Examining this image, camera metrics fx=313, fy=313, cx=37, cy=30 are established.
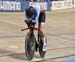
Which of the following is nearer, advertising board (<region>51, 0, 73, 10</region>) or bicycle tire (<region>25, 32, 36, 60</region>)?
bicycle tire (<region>25, 32, 36, 60</region>)

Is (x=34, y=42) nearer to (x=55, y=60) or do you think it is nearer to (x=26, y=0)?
(x=55, y=60)

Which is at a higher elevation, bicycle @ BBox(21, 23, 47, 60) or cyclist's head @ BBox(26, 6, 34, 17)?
cyclist's head @ BBox(26, 6, 34, 17)

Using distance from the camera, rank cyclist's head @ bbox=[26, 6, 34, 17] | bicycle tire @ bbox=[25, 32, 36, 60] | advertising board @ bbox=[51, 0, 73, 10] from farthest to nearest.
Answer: advertising board @ bbox=[51, 0, 73, 10], bicycle tire @ bbox=[25, 32, 36, 60], cyclist's head @ bbox=[26, 6, 34, 17]

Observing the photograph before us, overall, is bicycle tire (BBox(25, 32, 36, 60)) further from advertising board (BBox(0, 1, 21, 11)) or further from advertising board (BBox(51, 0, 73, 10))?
advertising board (BBox(51, 0, 73, 10))

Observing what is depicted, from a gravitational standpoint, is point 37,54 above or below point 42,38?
below

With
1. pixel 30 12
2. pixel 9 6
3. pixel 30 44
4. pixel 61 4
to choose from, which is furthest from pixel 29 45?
pixel 61 4

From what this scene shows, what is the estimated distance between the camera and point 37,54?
8.87 metres

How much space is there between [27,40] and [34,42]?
23 cm

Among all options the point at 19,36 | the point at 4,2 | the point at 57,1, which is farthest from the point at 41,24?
the point at 57,1

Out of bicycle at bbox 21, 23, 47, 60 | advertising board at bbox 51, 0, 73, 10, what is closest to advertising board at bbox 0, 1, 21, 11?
advertising board at bbox 51, 0, 73, 10

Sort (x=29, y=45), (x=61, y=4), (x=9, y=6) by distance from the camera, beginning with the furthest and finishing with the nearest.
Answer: (x=61, y=4) < (x=9, y=6) < (x=29, y=45)

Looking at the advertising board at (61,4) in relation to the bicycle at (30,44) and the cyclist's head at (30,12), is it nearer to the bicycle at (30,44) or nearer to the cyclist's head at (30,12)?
the bicycle at (30,44)

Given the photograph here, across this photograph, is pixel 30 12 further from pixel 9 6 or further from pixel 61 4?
pixel 61 4

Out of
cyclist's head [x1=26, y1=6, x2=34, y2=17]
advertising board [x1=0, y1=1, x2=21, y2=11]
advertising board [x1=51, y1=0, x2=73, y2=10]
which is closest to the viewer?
cyclist's head [x1=26, y1=6, x2=34, y2=17]
